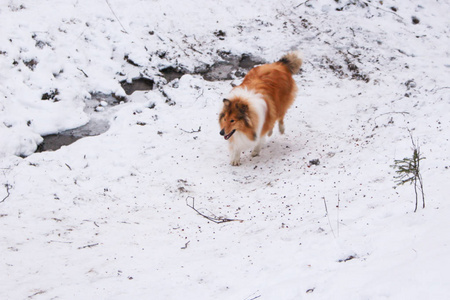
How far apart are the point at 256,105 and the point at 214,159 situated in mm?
1496

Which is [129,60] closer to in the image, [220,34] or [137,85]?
[137,85]

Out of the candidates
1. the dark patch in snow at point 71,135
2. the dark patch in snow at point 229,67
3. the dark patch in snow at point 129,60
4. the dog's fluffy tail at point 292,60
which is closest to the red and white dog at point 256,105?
the dog's fluffy tail at point 292,60

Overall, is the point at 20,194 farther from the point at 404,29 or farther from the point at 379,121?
the point at 404,29

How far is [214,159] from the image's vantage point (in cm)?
764

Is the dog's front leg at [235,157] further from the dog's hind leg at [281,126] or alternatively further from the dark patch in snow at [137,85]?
the dark patch in snow at [137,85]

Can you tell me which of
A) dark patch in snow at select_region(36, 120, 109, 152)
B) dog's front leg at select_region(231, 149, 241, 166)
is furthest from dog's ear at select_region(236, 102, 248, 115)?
dark patch in snow at select_region(36, 120, 109, 152)

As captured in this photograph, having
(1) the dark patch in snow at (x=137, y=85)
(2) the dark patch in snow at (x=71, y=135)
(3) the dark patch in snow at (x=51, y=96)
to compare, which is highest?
(3) the dark patch in snow at (x=51, y=96)

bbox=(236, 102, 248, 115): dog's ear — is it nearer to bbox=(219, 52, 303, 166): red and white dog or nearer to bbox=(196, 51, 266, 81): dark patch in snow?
bbox=(219, 52, 303, 166): red and white dog

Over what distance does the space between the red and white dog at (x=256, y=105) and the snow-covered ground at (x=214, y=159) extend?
56 centimetres

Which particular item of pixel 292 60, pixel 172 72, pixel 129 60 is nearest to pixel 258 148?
pixel 292 60

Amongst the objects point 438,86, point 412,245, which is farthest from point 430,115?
point 412,245

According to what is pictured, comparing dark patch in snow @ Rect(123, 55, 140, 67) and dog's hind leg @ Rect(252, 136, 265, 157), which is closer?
dog's hind leg @ Rect(252, 136, 265, 157)

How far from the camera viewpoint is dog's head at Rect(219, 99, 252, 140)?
22.2 ft

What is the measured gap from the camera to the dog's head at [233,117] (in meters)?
6.77
